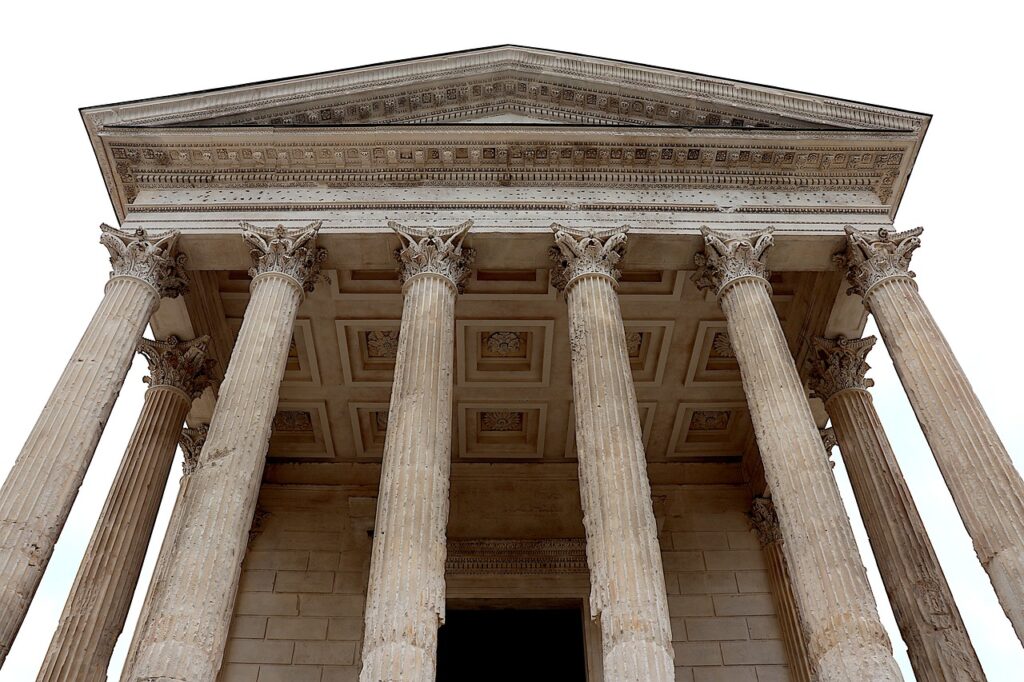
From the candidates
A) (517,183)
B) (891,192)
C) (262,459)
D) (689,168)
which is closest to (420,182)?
(517,183)

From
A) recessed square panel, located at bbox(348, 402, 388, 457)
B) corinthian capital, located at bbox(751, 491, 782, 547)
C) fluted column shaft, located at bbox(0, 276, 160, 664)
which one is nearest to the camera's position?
fluted column shaft, located at bbox(0, 276, 160, 664)

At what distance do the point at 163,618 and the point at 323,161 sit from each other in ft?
28.0

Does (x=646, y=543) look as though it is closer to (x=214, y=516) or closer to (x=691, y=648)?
(x=214, y=516)

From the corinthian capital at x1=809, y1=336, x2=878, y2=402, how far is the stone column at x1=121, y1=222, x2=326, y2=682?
942cm

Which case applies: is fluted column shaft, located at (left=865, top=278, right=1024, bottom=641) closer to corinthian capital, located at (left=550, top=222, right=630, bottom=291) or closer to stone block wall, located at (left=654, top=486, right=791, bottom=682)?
corinthian capital, located at (left=550, top=222, right=630, bottom=291)

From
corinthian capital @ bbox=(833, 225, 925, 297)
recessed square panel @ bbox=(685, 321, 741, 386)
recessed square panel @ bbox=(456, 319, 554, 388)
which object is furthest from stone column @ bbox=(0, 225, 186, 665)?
corinthian capital @ bbox=(833, 225, 925, 297)

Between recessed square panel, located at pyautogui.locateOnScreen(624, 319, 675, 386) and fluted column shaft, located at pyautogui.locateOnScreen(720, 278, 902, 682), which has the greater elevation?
recessed square panel, located at pyautogui.locateOnScreen(624, 319, 675, 386)

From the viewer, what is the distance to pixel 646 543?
32.4 feet

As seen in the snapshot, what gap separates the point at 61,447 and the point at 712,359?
12.3 m

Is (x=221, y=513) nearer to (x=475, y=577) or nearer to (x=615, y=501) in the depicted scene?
(x=615, y=501)

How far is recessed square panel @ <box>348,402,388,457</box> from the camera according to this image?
1811 centimetres

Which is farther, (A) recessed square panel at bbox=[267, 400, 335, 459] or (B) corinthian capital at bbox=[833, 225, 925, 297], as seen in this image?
(A) recessed square panel at bbox=[267, 400, 335, 459]

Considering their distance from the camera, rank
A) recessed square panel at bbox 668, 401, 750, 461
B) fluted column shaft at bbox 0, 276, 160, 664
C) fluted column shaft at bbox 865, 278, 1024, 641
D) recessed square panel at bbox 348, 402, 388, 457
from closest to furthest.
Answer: fluted column shaft at bbox 0, 276, 160, 664 → fluted column shaft at bbox 865, 278, 1024, 641 → recessed square panel at bbox 348, 402, 388, 457 → recessed square panel at bbox 668, 401, 750, 461

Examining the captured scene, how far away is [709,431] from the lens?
61.7ft
